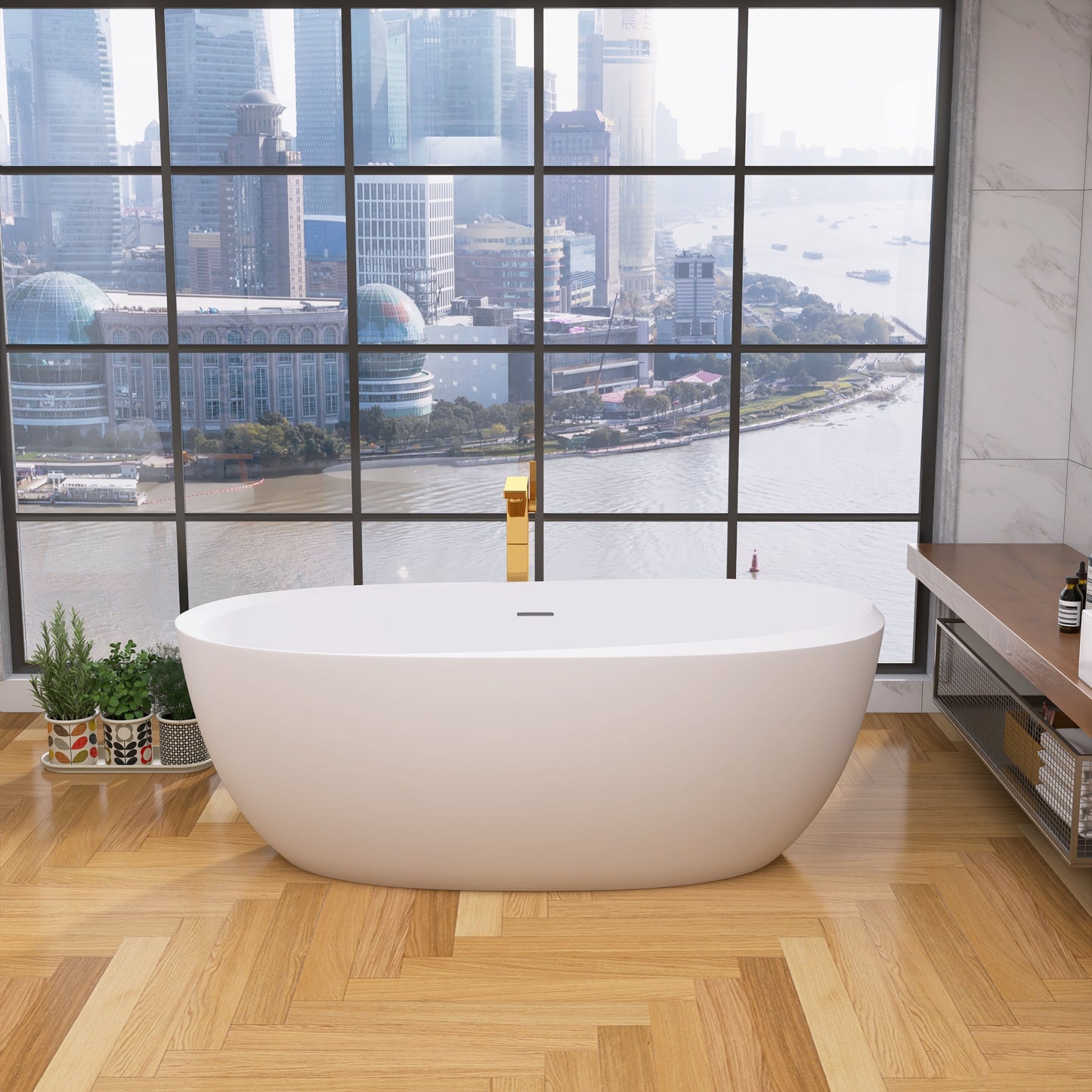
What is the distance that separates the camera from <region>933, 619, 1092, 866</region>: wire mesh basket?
270 cm

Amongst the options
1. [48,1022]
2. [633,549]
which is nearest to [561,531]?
[633,549]

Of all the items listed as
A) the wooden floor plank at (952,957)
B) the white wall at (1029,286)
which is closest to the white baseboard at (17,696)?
the wooden floor plank at (952,957)

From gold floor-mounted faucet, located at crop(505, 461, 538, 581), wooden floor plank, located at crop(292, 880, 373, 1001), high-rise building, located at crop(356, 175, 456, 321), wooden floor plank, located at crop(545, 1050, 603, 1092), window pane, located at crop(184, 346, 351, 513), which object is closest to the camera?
wooden floor plank, located at crop(545, 1050, 603, 1092)

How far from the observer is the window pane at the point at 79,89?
3.73 metres

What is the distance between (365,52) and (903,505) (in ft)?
7.58

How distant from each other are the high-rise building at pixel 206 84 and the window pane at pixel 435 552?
116 cm

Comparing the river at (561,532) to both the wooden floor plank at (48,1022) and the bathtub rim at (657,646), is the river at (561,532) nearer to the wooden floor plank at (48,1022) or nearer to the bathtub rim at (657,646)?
the bathtub rim at (657,646)

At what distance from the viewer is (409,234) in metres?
3.85

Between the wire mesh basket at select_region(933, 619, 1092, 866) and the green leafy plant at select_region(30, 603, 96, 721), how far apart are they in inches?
105

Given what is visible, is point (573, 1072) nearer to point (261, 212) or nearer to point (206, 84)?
point (261, 212)

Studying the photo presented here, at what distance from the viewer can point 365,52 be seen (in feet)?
12.2

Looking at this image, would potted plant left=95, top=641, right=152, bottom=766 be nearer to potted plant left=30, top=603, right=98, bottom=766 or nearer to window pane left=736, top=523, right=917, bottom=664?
potted plant left=30, top=603, right=98, bottom=766

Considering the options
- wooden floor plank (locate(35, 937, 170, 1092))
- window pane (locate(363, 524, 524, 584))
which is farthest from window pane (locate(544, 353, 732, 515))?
wooden floor plank (locate(35, 937, 170, 1092))

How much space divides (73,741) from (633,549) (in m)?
1.90
